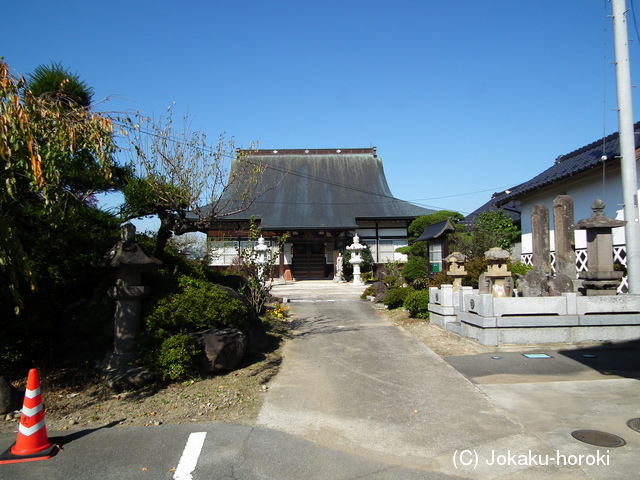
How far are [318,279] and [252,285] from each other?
15.4 metres

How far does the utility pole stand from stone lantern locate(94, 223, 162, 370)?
27.0 feet

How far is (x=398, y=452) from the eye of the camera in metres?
3.91

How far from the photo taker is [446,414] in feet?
15.6

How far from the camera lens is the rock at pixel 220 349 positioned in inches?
236

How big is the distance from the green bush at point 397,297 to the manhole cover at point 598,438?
798 cm

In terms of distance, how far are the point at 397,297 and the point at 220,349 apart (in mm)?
7088

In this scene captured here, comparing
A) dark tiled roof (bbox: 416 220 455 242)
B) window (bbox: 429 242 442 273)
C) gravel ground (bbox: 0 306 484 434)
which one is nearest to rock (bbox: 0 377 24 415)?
gravel ground (bbox: 0 306 484 434)

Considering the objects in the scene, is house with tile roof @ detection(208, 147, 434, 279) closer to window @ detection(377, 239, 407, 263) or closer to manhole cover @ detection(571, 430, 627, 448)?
window @ detection(377, 239, 407, 263)

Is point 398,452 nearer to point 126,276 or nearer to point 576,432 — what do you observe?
A: point 576,432

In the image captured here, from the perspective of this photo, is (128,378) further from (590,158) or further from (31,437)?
(590,158)

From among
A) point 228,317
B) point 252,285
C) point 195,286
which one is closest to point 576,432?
point 228,317

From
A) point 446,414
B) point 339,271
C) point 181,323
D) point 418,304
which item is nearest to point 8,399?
point 181,323

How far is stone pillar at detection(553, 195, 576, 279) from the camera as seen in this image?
11.2 metres

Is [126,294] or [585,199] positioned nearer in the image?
[126,294]
